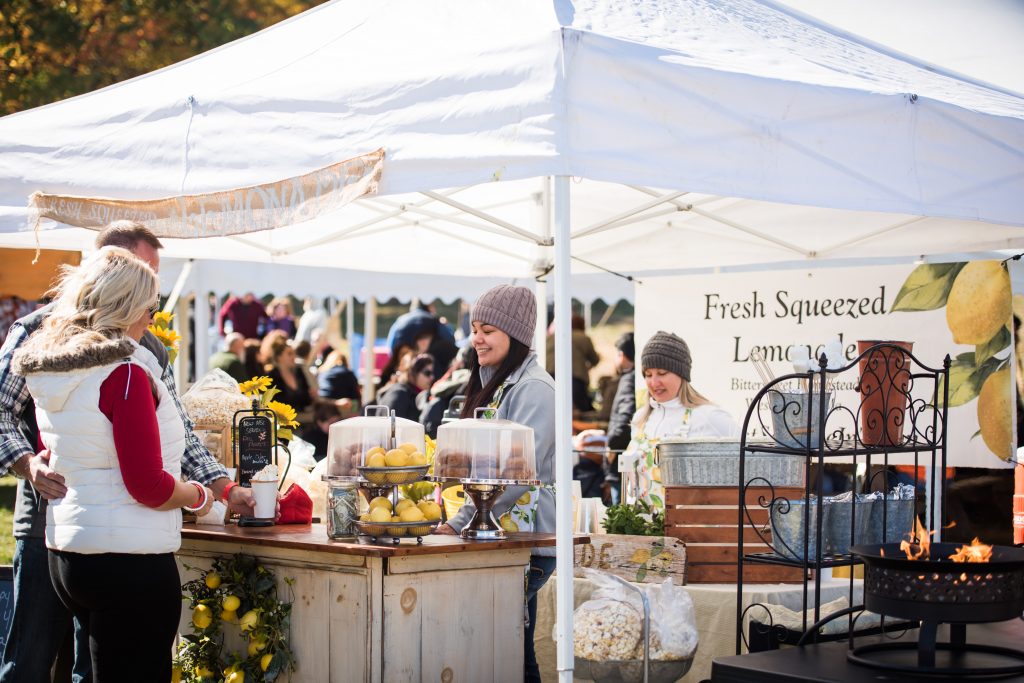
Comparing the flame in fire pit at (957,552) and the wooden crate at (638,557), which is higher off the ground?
the flame in fire pit at (957,552)

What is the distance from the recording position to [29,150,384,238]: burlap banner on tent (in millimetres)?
3471

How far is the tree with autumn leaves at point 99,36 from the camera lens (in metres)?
11.8

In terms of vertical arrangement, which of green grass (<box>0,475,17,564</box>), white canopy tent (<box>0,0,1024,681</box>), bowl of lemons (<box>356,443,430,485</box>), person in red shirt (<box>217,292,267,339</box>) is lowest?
green grass (<box>0,475,17,564</box>)

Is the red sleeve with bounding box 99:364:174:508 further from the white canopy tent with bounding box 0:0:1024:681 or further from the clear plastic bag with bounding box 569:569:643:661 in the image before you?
the clear plastic bag with bounding box 569:569:643:661

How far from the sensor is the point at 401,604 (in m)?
3.55

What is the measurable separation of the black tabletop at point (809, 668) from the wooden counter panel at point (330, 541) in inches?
28.4

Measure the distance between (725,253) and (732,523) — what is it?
8.52 ft

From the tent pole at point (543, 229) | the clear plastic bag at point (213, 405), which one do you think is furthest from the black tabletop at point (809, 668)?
the tent pole at point (543, 229)

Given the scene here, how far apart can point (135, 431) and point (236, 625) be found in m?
1.03

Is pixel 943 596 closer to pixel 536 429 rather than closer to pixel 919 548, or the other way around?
pixel 919 548

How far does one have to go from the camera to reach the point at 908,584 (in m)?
3.12

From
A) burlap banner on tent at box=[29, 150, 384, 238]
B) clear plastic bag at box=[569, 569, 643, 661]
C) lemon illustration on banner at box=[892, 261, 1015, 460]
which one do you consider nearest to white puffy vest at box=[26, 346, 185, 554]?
burlap banner on tent at box=[29, 150, 384, 238]

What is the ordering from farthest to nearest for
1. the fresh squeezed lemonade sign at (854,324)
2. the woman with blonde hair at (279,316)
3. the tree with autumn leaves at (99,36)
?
the woman with blonde hair at (279,316) < the tree with autumn leaves at (99,36) < the fresh squeezed lemonade sign at (854,324)

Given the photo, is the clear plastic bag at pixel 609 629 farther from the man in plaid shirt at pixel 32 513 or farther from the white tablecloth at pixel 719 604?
the man in plaid shirt at pixel 32 513
